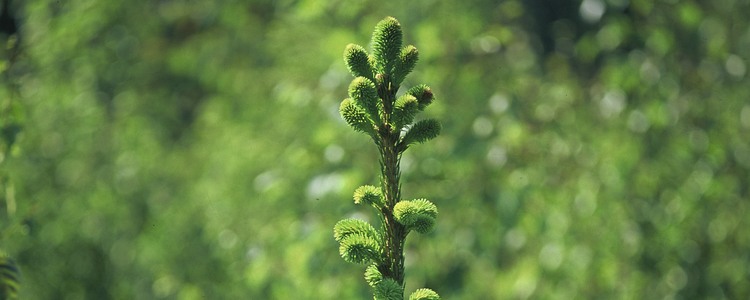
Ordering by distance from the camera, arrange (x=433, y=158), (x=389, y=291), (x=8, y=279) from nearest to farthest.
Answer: (x=389, y=291)
(x=8, y=279)
(x=433, y=158)

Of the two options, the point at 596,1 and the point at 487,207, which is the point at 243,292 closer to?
the point at 487,207

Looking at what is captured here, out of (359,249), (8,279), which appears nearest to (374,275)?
(359,249)

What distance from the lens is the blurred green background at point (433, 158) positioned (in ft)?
7.48

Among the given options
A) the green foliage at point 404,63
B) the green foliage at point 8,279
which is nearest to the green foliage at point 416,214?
the green foliage at point 404,63

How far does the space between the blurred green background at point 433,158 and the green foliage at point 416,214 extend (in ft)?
4.47

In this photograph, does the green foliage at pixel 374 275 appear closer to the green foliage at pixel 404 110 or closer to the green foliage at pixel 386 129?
the green foliage at pixel 386 129

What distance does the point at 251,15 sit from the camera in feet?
10.3

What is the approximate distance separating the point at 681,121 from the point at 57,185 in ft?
6.70

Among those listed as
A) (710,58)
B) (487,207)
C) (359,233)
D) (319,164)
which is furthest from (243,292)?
(359,233)

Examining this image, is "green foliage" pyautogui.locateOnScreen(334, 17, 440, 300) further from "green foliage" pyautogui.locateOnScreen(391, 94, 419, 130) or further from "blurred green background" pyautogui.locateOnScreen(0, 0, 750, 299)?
"blurred green background" pyautogui.locateOnScreen(0, 0, 750, 299)

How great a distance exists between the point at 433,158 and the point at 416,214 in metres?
1.55

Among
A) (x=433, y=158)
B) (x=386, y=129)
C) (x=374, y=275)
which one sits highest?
(x=386, y=129)

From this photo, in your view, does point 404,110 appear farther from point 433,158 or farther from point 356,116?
point 433,158

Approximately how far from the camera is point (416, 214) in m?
0.72
